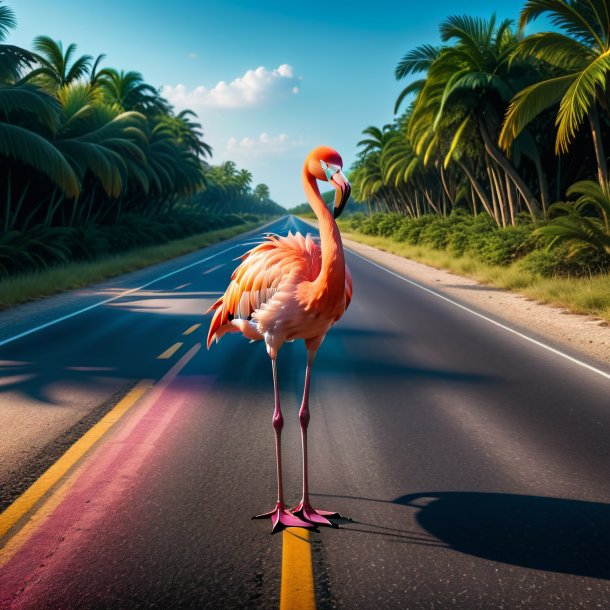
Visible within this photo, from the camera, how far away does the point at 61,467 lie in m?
4.38

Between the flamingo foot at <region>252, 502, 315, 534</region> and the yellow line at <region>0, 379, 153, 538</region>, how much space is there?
145 centimetres

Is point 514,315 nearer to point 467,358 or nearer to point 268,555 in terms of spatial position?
point 467,358

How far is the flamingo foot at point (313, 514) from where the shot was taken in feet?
11.5

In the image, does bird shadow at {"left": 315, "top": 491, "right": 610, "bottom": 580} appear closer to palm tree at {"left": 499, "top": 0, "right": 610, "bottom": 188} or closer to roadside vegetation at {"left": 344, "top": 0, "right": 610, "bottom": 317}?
roadside vegetation at {"left": 344, "top": 0, "right": 610, "bottom": 317}

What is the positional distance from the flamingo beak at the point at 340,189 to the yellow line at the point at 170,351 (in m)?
5.53

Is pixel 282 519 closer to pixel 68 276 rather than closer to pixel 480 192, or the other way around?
pixel 68 276

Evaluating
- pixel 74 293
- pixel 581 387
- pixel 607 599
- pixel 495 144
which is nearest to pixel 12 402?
pixel 607 599

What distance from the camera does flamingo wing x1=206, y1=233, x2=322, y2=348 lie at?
3.50 meters

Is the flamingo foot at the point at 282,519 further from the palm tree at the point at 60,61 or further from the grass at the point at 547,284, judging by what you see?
the palm tree at the point at 60,61

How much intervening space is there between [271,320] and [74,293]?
1406 cm

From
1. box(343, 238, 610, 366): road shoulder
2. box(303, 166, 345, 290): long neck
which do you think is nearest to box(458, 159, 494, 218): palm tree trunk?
box(343, 238, 610, 366): road shoulder

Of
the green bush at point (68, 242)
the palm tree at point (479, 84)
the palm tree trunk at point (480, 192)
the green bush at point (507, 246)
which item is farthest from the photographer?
the palm tree trunk at point (480, 192)

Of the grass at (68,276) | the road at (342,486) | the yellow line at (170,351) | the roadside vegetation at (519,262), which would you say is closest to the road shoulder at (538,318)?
the roadside vegetation at (519,262)

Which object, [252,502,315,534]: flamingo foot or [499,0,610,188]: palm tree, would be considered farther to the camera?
[499,0,610,188]: palm tree
